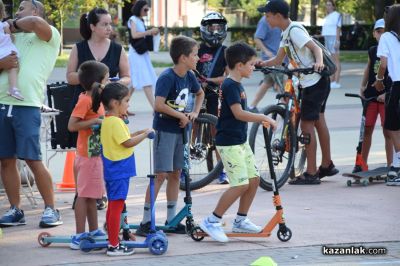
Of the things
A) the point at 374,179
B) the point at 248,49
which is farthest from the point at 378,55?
the point at 248,49

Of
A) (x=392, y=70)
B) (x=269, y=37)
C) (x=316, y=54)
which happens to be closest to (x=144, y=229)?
(x=316, y=54)

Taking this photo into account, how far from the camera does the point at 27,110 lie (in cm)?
816

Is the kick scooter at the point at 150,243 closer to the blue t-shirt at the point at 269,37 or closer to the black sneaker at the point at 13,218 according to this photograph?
the black sneaker at the point at 13,218

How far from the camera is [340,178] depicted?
10.8m

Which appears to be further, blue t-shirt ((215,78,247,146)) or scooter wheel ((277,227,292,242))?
blue t-shirt ((215,78,247,146))

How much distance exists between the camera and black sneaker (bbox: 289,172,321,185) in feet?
33.9

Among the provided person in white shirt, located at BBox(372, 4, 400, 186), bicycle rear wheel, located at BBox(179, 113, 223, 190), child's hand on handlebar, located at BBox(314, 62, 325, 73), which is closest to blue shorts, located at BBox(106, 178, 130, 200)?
bicycle rear wheel, located at BBox(179, 113, 223, 190)

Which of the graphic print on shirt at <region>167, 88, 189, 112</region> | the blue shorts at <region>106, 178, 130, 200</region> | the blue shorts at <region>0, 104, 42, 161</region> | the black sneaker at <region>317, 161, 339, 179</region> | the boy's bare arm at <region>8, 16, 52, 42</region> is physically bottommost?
the black sneaker at <region>317, 161, 339, 179</region>

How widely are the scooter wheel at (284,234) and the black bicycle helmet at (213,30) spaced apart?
133 inches

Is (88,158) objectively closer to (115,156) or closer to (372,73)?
(115,156)

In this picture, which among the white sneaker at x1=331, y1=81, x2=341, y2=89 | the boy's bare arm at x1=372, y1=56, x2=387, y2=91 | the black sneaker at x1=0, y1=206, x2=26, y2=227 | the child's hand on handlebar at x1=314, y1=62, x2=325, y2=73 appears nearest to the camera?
the black sneaker at x1=0, y1=206, x2=26, y2=227

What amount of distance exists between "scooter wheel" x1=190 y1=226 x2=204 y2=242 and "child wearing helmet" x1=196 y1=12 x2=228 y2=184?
8.99 feet

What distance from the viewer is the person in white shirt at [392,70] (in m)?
10.0

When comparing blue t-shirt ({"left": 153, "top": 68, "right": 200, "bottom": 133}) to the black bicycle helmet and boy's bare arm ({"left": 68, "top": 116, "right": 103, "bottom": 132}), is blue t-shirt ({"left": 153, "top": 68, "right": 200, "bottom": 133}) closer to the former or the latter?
boy's bare arm ({"left": 68, "top": 116, "right": 103, "bottom": 132})
